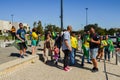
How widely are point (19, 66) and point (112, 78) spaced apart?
3599mm

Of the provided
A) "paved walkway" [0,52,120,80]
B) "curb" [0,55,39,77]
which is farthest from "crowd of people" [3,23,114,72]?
"curb" [0,55,39,77]

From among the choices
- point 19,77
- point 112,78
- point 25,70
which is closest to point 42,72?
point 25,70

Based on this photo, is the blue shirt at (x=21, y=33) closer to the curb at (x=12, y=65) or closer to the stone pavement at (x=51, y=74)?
the curb at (x=12, y=65)

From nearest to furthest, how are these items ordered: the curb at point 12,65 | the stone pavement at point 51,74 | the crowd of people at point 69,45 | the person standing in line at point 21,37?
1. the curb at point 12,65
2. the stone pavement at point 51,74
3. the crowd of people at point 69,45
4. the person standing in line at point 21,37

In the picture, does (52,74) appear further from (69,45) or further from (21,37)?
(21,37)

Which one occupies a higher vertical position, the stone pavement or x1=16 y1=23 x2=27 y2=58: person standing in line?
x1=16 y1=23 x2=27 y2=58: person standing in line

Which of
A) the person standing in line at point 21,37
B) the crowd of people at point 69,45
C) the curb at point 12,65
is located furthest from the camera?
the person standing in line at point 21,37

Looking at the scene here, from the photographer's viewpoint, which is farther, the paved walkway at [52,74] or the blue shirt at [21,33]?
the blue shirt at [21,33]

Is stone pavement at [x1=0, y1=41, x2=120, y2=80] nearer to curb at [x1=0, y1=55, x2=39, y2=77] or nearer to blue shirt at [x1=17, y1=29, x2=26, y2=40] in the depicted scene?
curb at [x1=0, y1=55, x2=39, y2=77]

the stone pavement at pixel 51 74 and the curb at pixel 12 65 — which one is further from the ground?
the curb at pixel 12 65

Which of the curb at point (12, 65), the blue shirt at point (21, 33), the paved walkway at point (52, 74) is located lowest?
the paved walkway at point (52, 74)

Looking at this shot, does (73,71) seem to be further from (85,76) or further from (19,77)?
(19,77)

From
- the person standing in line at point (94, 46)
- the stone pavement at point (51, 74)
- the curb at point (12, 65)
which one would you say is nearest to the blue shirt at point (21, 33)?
the curb at point (12, 65)

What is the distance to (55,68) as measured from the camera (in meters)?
11.1
